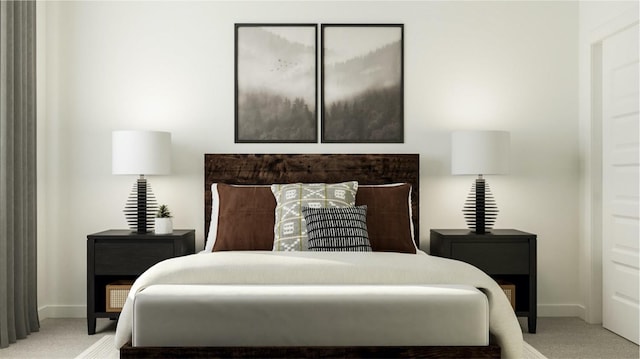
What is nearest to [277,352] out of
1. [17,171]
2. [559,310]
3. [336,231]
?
[336,231]

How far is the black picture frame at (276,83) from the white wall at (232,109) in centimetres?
8

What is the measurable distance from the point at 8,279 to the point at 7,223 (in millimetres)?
363

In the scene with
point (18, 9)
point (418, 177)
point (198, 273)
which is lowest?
point (198, 273)

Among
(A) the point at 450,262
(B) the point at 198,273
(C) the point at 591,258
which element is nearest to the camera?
(B) the point at 198,273

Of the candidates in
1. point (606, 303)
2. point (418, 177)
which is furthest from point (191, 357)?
point (606, 303)

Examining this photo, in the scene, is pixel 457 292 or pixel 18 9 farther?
→ pixel 18 9

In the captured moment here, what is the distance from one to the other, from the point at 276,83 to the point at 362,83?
67 centimetres

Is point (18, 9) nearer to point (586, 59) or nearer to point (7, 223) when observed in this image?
point (7, 223)

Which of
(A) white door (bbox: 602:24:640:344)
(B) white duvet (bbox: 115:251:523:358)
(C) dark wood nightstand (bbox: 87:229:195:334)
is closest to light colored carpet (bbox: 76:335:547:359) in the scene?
(C) dark wood nightstand (bbox: 87:229:195:334)

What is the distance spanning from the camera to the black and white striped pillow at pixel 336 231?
3.55 m

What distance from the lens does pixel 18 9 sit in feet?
13.1

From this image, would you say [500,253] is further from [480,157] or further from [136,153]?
[136,153]

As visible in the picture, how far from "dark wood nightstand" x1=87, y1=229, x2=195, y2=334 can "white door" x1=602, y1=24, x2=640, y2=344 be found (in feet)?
9.93

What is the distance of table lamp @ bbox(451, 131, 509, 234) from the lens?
4199 millimetres
